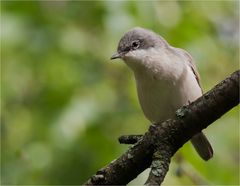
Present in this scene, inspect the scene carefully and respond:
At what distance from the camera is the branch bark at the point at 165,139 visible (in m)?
2.50

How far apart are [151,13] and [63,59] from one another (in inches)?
38.8

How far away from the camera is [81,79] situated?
5309mm

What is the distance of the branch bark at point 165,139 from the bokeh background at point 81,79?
66.6 inches

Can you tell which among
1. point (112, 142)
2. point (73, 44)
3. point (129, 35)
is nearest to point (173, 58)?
point (129, 35)

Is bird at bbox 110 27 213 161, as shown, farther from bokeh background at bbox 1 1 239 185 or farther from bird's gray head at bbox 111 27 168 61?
bokeh background at bbox 1 1 239 185

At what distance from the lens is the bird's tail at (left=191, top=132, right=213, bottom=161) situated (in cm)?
459

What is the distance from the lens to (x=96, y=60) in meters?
5.58

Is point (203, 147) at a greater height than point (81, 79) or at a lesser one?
lesser

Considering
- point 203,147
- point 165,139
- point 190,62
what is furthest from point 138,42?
point 165,139

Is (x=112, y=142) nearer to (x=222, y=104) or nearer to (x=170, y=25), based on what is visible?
(x=170, y=25)

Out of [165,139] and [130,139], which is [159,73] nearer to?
[130,139]

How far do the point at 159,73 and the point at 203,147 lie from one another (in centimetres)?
94

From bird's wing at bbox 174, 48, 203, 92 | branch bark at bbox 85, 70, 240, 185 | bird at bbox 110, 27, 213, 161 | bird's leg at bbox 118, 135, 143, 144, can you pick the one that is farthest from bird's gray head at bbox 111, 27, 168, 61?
branch bark at bbox 85, 70, 240, 185

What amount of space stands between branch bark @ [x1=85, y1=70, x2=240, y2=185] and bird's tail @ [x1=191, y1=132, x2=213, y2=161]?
1.85 metres
